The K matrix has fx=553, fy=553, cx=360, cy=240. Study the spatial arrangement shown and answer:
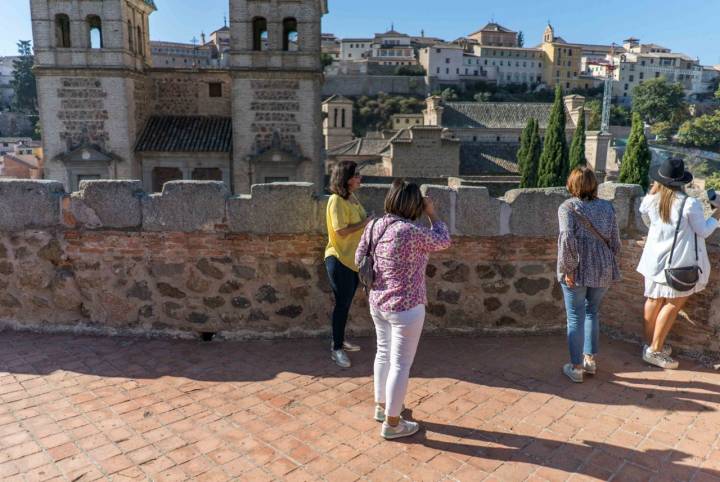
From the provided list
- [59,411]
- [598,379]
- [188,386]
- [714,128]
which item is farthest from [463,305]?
[714,128]

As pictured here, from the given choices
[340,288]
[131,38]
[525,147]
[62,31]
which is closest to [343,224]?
[340,288]

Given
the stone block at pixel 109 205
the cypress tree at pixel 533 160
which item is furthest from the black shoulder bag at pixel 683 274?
the cypress tree at pixel 533 160

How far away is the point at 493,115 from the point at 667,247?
62.0m

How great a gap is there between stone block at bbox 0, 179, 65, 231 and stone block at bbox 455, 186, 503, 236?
342 cm

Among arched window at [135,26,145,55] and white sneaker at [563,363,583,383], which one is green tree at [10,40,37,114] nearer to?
arched window at [135,26,145,55]

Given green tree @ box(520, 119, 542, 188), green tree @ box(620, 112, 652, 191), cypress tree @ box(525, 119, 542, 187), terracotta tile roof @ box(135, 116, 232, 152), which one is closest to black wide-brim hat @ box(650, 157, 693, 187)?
terracotta tile roof @ box(135, 116, 232, 152)

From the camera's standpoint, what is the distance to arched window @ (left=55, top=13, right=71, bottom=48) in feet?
73.1

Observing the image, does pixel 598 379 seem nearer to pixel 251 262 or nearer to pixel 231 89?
pixel 251 262

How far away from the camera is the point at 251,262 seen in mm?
4719

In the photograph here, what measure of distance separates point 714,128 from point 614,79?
43.7m

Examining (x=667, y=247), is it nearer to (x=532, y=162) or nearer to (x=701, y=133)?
(x=532, y=162)

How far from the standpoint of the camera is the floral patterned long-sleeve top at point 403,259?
122 inches

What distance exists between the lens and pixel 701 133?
67.8m

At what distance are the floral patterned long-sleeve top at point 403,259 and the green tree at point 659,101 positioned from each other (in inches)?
3711
